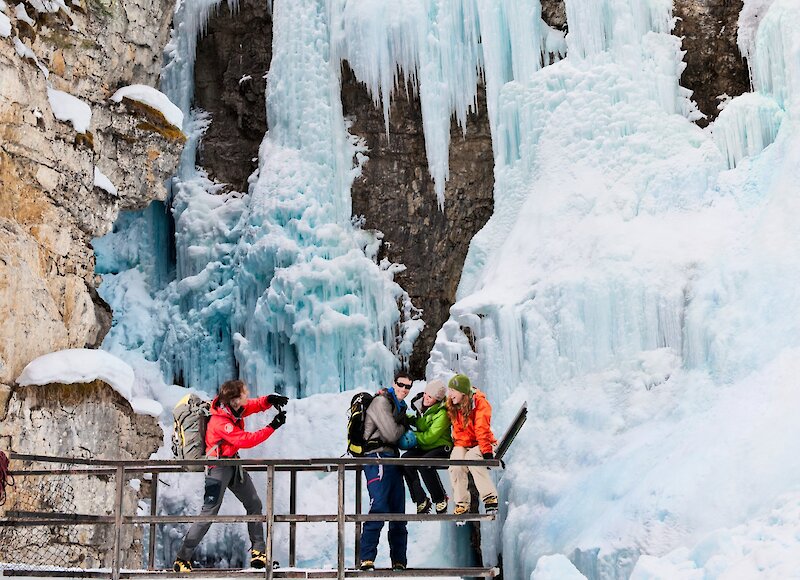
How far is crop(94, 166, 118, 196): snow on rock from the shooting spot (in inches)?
550

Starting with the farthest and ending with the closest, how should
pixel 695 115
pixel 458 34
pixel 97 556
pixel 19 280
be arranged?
→ pixel 458 34 → pixel 695 115 → pixel 97 556 → pixel 19 280

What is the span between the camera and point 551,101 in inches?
599

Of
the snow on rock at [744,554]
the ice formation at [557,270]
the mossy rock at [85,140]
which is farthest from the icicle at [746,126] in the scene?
the mossy rock at [85,140]

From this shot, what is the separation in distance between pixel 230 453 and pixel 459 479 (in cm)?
176

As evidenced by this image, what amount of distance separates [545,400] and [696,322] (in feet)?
6.61

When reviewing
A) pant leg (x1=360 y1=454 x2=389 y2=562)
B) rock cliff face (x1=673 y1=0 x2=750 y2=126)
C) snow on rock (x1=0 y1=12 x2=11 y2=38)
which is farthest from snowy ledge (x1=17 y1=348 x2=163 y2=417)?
rock cliff face (x1=673 y1=0 x2=750 y2=126)

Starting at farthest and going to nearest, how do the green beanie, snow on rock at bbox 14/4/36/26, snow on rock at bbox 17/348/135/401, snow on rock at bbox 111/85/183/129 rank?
snow on rock at bbox 111/85/183/129 → snow on rock at bbox 14/4/36/26 → snow on rock at bbox 17/348/135/401 → the green beanie

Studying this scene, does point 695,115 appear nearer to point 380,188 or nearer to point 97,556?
point 380,188

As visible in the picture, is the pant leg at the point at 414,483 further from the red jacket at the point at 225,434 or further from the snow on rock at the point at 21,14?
the snow on rock at the point at 21,14

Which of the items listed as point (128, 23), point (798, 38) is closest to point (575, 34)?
point (798, 38)

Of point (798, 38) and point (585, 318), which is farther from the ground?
point (798, 38)

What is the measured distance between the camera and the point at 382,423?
27.4 ft

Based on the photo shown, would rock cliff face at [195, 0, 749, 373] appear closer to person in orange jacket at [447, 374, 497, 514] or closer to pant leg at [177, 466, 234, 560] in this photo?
person in orange jacket at [447, 374, 497, 514]

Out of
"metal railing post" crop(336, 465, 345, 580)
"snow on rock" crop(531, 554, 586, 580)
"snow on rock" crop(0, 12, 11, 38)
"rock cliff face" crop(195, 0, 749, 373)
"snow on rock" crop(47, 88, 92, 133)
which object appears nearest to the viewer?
"metal railing post" crop(336, 465, 345, 580)
